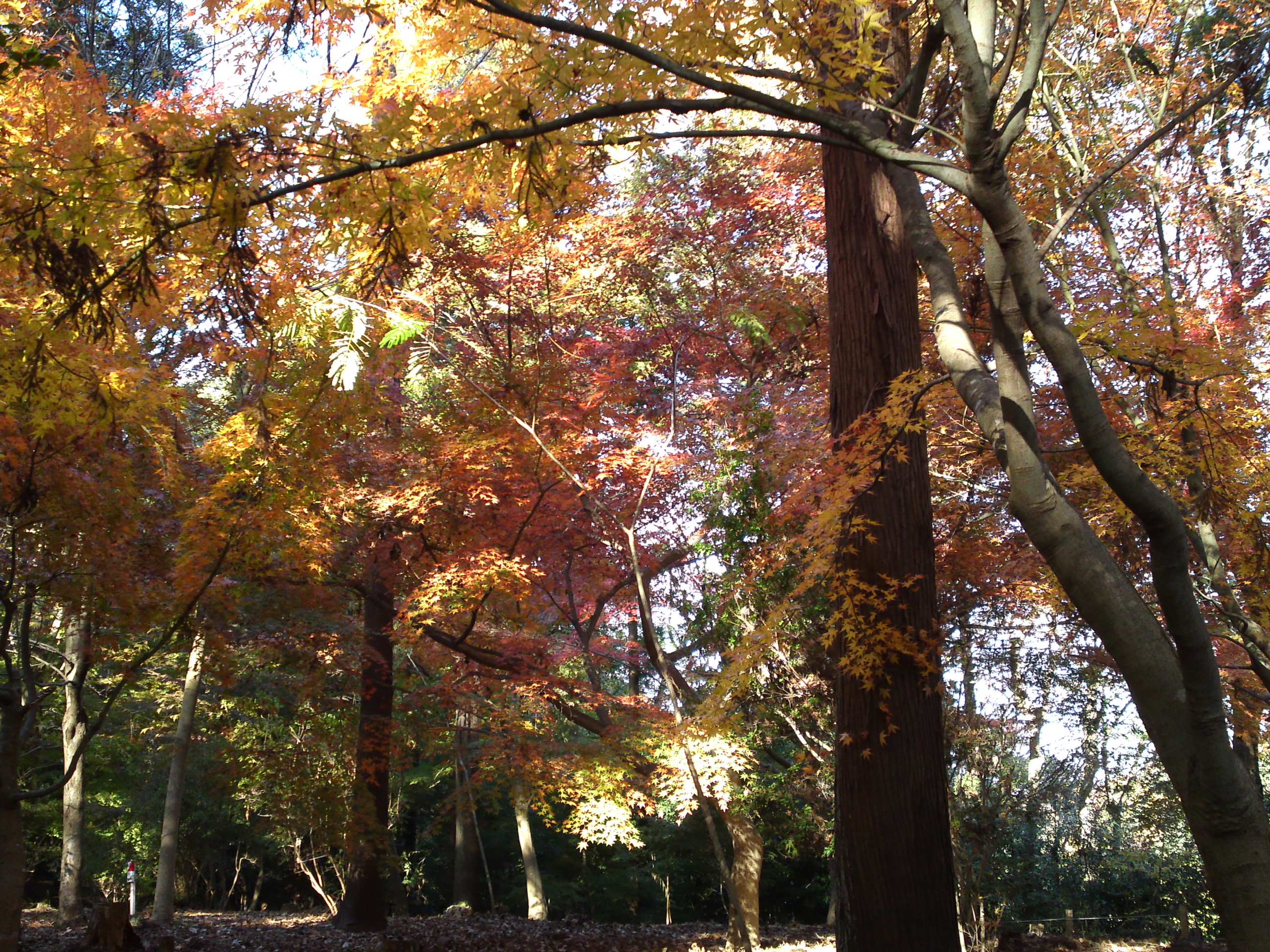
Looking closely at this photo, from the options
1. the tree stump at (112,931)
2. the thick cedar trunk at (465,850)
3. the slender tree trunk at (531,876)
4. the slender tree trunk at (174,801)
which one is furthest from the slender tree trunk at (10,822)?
the slender tree trunk at (531,876)

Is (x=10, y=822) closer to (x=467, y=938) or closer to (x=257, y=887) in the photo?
(x=467, y=938)

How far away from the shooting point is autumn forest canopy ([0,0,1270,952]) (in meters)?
2.92

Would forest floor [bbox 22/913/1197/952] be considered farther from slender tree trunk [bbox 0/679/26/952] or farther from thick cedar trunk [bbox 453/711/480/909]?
thick cedar trunk [bbox 453/711/480/909]

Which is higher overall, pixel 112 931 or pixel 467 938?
pixel 112 931

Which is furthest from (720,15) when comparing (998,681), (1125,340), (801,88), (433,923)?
(433,923)

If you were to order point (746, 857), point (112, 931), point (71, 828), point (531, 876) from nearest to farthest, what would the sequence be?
point (112, 931)
point (746, 857)
point (71, 828)
point (531, 876)

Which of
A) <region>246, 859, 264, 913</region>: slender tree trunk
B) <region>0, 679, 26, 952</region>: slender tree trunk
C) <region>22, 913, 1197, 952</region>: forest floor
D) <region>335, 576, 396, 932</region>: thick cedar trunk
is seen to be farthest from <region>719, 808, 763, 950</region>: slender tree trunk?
<region>246, 859, 264, 913</region>: slender tree trunk

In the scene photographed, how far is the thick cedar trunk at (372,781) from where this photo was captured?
9.15 meters

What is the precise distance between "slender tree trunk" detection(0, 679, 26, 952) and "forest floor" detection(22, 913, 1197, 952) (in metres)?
1.42

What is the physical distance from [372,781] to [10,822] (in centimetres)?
396

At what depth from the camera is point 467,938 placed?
987 centimetres

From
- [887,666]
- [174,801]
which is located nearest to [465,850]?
[174,801]

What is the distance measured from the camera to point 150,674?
407 inches

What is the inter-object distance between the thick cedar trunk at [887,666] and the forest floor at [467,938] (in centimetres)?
585
